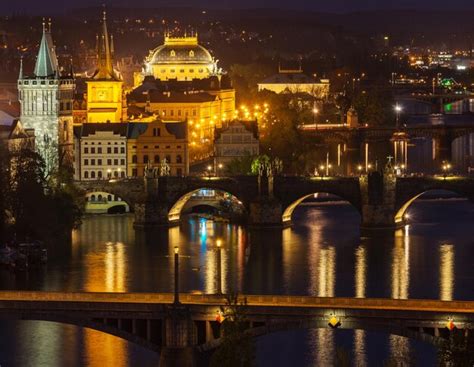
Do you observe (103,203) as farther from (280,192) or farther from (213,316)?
(213,316)

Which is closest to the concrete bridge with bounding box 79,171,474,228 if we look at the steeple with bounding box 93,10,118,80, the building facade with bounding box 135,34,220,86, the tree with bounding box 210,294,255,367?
the steeple with bounding box 93,10,118,80

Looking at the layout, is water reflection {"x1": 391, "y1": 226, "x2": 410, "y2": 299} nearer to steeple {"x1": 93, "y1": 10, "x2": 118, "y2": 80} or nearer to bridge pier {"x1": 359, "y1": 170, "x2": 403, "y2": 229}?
bridge pier {"x1": 359, "y1": 170, "x2": 403, "y2": 229}

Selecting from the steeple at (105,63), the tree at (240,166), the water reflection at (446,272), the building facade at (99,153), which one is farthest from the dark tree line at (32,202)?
the steeple at (105,63)

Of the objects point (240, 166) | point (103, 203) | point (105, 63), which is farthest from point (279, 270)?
point (105, 63)

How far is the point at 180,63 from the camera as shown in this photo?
102 m

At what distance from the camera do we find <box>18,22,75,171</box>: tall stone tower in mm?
67375

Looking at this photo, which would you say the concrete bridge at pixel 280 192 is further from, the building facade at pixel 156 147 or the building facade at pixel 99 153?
the building facade at pixel 156 147

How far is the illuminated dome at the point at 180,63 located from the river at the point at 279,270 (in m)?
34.7

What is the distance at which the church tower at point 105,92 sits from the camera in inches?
2982

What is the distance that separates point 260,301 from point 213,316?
3.68ft

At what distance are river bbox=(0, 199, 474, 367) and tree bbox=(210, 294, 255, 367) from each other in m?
3.23

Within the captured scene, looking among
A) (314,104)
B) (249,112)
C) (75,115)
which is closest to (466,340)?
(75,115)

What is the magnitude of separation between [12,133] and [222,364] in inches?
1190

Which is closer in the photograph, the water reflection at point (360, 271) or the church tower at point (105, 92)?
the water reflection at point (360, 271)
